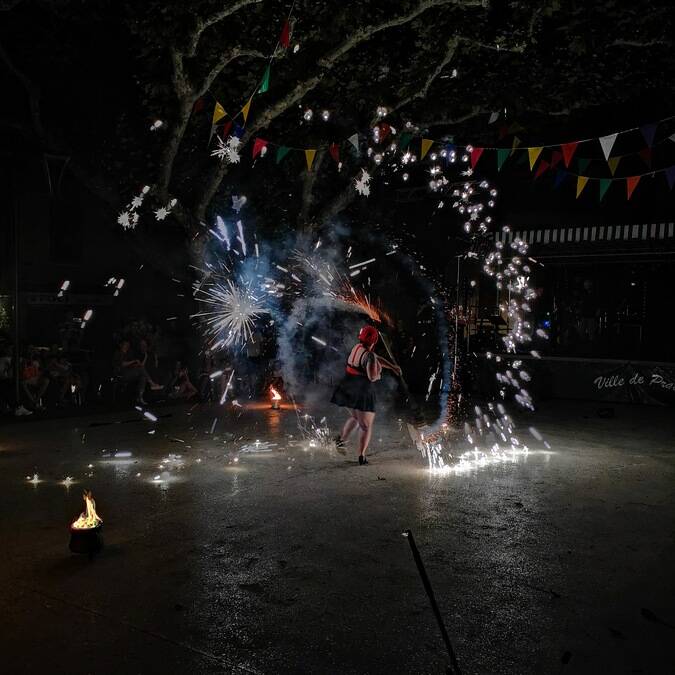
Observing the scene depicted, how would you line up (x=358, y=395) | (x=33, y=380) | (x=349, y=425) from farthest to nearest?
(x=33, y=380) → (x=349, y=425) → (x=358, y=395)

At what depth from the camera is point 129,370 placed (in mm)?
13766

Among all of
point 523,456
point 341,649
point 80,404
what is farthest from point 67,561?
point 80,404

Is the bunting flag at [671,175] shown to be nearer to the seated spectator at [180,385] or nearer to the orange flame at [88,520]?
the seated spectator at [180,385]

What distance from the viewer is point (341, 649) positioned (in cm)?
381

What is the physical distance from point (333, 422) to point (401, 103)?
6.24 m

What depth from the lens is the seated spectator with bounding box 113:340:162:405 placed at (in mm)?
13727

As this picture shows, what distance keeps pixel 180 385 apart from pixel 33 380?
311 centimetres

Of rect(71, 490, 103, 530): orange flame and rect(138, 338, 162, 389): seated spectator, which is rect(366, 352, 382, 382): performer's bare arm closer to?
rect(71, 490, 103, 530): orange flame

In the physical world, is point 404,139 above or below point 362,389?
above

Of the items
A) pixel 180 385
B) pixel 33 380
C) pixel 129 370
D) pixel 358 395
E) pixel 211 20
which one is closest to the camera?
pixel 358 395

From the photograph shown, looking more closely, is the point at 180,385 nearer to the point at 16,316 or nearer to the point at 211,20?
the point at 16,316

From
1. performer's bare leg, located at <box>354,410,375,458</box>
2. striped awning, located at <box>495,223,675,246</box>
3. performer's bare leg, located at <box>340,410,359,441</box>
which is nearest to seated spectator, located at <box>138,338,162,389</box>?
performer's bare leg, located at <box>340,410,359,441</box>

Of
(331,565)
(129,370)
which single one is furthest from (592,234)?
(331,565)

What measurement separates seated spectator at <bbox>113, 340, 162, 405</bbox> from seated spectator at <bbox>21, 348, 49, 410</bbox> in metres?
1.47
